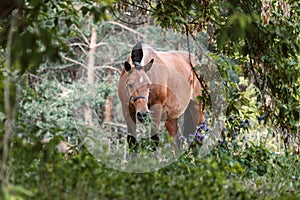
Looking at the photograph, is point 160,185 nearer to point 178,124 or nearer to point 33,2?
point 33,2

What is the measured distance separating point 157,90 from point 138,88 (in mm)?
402

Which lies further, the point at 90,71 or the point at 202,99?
the point at 90,71

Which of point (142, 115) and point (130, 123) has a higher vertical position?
point (142, 115)

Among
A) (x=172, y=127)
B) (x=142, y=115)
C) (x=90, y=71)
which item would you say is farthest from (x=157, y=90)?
(x=90, y=71)

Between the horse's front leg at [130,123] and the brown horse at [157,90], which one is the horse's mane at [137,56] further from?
the horse's front leg at [130,123]

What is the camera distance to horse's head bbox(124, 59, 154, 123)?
233 inches

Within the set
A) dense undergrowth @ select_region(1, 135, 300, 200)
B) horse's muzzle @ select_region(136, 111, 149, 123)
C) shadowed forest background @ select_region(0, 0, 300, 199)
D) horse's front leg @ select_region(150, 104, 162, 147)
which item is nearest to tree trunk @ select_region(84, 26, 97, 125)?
shadowed forest background @ select_region(0, 0, 300, 199)

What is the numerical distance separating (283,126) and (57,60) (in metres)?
3.19

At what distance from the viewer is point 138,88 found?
594 centimetres

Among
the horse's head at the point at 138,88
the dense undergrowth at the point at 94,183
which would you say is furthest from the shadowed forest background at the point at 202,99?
the horse's head at the point at 138,88

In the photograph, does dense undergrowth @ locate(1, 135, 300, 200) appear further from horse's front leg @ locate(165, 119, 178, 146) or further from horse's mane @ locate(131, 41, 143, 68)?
horse's front leg @ locate(165, 119, 178, 146)

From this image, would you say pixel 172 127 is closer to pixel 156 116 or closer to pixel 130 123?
pixel 156 116

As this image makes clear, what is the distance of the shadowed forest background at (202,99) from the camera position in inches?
120

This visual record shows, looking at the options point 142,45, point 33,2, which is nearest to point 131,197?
point 33,2
